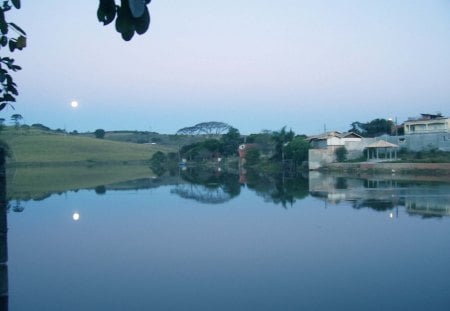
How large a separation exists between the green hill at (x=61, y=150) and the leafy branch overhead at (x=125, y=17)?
211ft

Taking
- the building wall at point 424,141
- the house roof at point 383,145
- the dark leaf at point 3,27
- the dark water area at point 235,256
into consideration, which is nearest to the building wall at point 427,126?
the building wall at point 424,141

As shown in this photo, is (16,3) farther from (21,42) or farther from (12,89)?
(12,89)

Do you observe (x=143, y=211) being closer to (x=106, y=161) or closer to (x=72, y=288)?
(x=72, y=288)

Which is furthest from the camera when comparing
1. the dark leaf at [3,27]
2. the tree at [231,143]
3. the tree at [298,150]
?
the tree at [231,143]

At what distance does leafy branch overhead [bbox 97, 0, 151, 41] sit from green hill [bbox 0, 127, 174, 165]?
6439cm

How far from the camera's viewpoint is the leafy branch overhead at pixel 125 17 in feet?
5.52

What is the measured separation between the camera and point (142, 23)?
1709 millimetres

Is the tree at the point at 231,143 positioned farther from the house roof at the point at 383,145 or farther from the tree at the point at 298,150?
the house roof at the point at 383,145

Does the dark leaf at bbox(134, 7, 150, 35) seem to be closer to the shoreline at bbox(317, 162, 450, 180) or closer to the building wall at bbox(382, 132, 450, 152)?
the shoreline at bbox(317, 162, 450, 180)

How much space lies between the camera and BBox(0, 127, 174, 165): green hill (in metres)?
64.2

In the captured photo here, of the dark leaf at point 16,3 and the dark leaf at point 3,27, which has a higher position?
the dark leaf at point 16,3

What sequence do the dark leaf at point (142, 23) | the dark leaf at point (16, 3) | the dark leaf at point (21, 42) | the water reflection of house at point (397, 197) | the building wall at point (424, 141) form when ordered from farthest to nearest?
the building wall at point (424, 141), the water reflection of house at point (397, 197), the dark leaf at point (21, 42), the dark leaf at point (16, 3), the dark leaf at point (142, 23)

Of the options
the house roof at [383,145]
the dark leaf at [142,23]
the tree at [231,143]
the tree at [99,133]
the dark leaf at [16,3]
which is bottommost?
the dark leaf at [142,23]

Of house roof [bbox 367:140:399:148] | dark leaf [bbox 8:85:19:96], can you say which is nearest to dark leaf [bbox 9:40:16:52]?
dark leaf [bbox 8:85:19:96]
